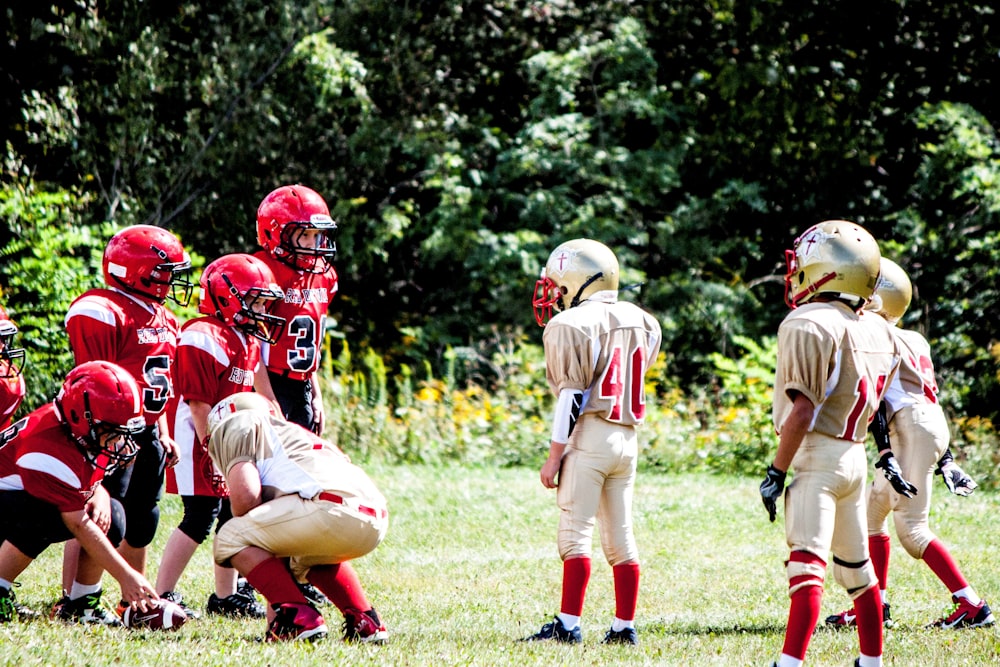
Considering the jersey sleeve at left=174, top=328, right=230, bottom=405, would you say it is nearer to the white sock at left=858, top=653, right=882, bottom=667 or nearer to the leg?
the leg

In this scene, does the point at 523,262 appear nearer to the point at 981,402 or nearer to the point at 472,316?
the point at 472,316

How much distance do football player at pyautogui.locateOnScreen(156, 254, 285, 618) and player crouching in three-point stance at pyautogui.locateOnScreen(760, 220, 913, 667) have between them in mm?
2593

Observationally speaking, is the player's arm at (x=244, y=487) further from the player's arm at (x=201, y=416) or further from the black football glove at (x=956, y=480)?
the black football glove at (x=956, y=480)

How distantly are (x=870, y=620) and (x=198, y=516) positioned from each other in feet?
10.5

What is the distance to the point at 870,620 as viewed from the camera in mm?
4754

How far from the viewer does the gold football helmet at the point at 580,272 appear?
566 cm

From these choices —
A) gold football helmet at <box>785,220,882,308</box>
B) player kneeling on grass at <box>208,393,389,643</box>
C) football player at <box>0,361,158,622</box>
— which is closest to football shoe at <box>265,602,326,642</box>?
player kneeling on grass at <box>208,393,389,643</box>

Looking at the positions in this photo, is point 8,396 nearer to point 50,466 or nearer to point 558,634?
point 50,466

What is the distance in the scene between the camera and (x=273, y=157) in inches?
617

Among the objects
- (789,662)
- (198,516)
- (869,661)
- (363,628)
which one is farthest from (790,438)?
(198,516)

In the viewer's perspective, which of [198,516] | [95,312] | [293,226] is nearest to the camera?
[95,312]

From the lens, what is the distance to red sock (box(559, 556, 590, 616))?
544 cm

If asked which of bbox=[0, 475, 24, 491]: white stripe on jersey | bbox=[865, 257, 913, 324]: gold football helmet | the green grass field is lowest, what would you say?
the green grass field

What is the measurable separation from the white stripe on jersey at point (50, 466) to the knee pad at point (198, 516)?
2.71ft
